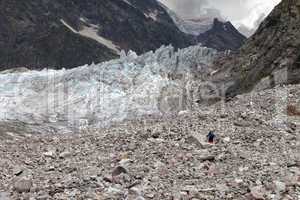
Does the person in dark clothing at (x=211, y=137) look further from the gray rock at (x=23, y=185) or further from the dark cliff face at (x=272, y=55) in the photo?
the dark cliff face at (x=272, y=55)

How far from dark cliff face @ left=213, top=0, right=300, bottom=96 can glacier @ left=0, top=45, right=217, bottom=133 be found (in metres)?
7.84

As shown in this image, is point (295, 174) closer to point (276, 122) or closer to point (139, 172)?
point (139, 172)

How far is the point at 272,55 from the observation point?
150ft

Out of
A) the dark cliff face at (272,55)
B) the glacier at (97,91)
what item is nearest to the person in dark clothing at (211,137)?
the dark cliff face at (272,55)

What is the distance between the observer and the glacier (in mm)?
57031

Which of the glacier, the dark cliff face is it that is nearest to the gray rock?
the dark cliff face

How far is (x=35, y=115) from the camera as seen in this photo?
58.0 m

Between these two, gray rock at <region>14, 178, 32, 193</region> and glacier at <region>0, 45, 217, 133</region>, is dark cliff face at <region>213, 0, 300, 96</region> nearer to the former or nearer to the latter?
glacier at <region>0, 45, 217, 133</region>

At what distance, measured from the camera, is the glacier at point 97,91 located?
187 ft

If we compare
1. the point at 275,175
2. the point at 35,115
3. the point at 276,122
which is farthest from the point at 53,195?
the point at 35,115

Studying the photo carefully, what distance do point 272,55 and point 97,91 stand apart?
2566cm

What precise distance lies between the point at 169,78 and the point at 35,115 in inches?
766

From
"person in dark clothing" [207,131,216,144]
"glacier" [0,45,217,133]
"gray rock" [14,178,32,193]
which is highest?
"glacier" [0,45,217,133]

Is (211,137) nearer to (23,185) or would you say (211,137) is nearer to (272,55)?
(23,185)
